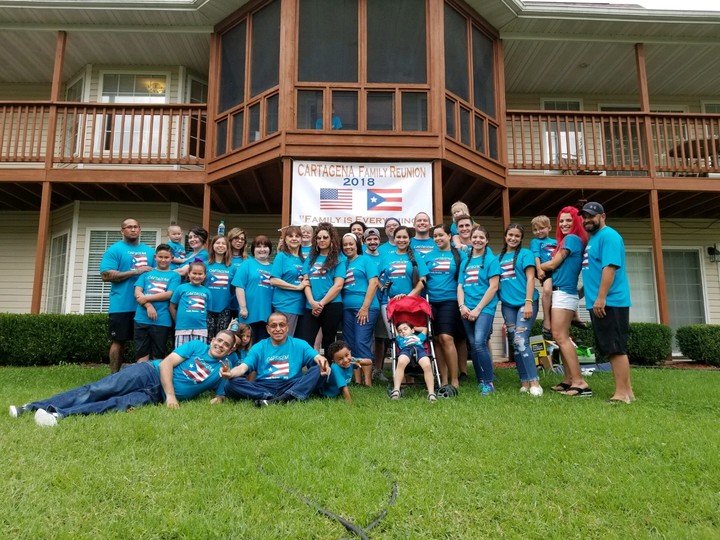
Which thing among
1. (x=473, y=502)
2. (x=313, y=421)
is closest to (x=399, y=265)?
(x=313, y=421)

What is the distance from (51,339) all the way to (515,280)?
7293 mm

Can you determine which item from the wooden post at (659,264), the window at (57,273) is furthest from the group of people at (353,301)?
the window at (57,273)

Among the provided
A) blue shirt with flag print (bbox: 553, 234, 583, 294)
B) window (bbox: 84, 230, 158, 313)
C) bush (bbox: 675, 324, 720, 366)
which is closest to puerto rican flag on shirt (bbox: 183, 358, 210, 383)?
blue shirt with flag print (bbox: 553, 234, 583, 294)

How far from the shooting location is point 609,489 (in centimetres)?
254

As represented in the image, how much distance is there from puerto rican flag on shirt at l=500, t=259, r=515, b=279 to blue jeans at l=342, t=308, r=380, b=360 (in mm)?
1345

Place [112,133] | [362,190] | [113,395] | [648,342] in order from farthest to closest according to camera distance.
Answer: [112,133] < [648,342] < [362,190] < [113,395]

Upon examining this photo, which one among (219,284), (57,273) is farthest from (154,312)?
(57,273)

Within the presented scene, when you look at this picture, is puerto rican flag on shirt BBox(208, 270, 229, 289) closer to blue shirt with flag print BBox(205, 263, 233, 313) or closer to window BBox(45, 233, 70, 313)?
blue shirt with flag print BBox(205, 263, 233, 313)

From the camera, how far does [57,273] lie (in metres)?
10.9

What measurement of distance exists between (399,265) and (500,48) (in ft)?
20.9

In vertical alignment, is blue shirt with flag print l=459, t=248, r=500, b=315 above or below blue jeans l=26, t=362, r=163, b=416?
above

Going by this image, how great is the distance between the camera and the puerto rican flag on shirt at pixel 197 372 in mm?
4566

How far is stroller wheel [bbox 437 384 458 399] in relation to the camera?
15.1 ft

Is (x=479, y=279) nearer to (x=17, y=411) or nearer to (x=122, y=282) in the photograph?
(x=122, y=282)
